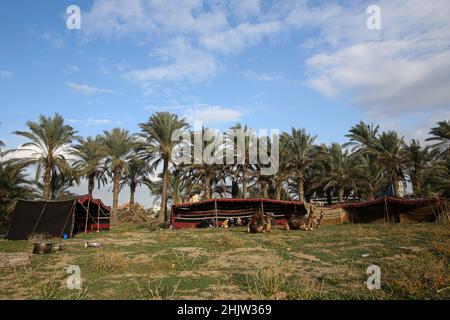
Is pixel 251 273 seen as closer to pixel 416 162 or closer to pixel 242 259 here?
pixel 242 259

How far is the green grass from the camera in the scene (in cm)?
620

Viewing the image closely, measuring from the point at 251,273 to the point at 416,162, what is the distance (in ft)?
101

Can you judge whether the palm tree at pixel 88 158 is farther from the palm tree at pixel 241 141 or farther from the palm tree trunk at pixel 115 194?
the palm tree at pixel 241 141

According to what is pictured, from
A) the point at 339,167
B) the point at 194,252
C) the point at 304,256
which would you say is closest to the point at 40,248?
the point at 194,252

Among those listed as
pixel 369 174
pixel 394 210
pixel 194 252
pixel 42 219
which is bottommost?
pixel 194 252

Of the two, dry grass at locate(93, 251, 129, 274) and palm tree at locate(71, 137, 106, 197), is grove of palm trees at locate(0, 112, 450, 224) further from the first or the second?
dry grass at locate(93, 251, 129, 274)

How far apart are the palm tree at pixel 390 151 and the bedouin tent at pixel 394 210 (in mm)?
6534

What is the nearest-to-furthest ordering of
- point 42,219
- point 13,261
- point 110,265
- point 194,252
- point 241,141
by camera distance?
point 110,265 → point 13,261 → point 194,252 → point 42,219 → point 241,141

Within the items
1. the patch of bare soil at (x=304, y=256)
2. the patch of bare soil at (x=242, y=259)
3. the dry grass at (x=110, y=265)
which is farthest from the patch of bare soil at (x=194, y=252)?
the patch of bare soil at (x=304, y=256)

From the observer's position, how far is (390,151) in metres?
29.3

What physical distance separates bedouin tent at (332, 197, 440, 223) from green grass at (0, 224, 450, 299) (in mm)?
10201

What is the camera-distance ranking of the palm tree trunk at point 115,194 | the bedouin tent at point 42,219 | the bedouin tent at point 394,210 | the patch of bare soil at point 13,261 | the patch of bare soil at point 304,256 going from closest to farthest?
the patch of bare soil at point 13,261
the patch of bare soil at point 304,256
the bedouin tent at point 42,219
the bedouin tent at point 394,210
the palm tree trunk at point 115,194

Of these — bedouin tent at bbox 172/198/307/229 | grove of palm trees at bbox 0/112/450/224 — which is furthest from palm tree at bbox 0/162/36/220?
bedouin tent at bbox 172/198/307/229

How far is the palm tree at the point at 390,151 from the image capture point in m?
29.3
